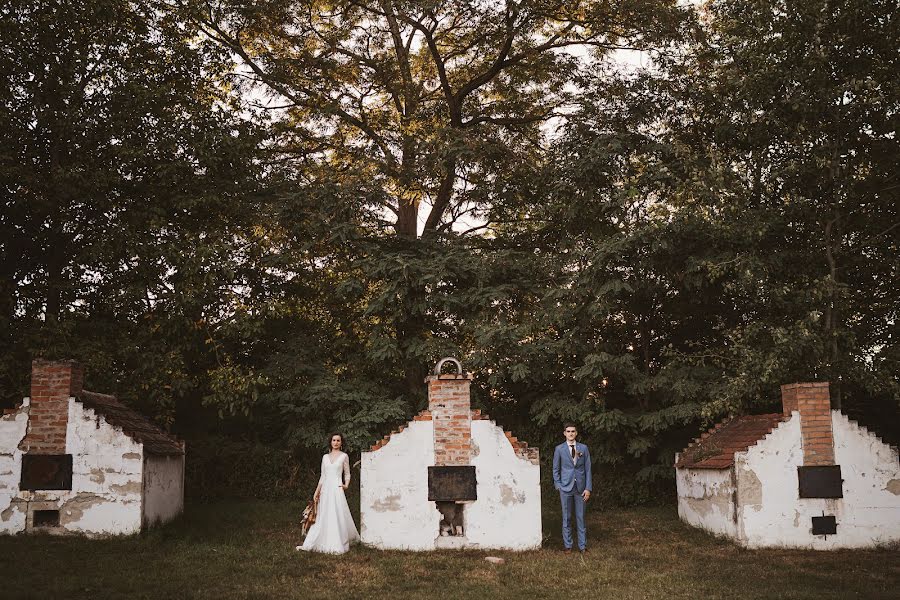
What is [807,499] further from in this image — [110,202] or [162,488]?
[110,202]

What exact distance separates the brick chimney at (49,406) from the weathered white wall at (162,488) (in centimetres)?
147

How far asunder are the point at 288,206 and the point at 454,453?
836cm

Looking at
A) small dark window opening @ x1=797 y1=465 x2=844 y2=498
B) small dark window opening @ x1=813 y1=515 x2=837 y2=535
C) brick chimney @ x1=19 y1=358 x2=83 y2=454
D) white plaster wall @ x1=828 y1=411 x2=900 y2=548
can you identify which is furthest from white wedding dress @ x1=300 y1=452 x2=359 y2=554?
white plaster wall @ x1=828 y1=411 x2=900 y2=548

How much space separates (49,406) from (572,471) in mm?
8696

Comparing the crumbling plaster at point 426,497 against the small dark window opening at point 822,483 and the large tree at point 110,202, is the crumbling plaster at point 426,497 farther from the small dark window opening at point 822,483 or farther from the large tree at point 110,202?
the large tree at point 110,202

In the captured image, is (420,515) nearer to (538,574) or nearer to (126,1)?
(538,574)

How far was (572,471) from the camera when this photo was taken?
12742mm

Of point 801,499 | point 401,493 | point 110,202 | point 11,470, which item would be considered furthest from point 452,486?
point 110,202

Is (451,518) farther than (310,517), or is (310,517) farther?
(310,517)

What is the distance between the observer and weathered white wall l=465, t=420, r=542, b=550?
12570 millimetres

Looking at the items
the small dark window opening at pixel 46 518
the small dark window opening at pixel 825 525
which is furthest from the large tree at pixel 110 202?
the small dark window opening at pixel 825 525

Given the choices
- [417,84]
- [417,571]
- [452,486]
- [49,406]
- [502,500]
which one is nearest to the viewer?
[417,571]

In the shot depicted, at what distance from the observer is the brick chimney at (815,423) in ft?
42.0

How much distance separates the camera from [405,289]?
1845cm
